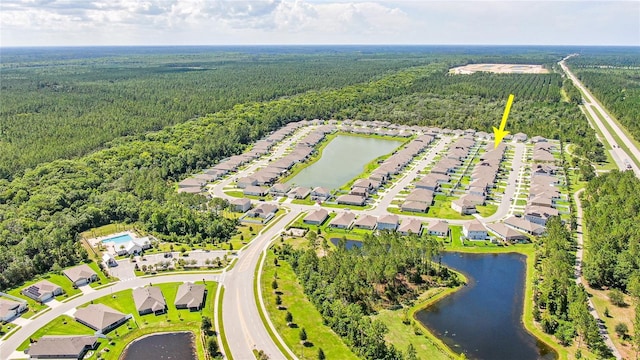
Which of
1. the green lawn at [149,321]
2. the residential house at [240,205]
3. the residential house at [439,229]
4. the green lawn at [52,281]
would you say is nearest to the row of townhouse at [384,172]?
the residential house at [439,229]

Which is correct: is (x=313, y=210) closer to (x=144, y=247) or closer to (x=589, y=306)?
(x=144, y=247)

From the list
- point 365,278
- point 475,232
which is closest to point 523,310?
point 365,278

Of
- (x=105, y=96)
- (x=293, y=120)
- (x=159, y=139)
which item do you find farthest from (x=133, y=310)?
(x=105, y=96)

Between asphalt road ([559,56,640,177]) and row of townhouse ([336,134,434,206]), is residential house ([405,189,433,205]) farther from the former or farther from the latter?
asphalt road ([559,56,640,177])

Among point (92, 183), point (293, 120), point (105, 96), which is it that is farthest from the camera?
point (105, 96)

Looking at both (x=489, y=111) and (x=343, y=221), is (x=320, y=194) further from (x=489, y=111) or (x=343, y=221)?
(x=489, y=111)

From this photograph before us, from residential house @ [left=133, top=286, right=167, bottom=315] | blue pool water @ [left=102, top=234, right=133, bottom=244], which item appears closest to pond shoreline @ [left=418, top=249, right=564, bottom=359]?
residential house @ [left=133, top=286, right=167, bottom=315]
